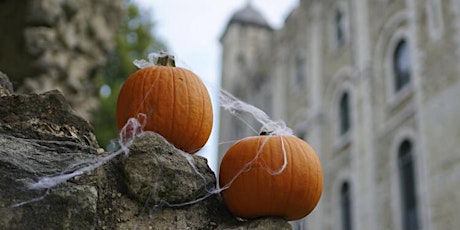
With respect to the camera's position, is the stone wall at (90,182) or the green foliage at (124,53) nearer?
the stone wall at (90,182)

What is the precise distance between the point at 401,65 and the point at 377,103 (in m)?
1.46

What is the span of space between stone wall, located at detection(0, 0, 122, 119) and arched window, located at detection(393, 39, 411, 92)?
29.5 ft

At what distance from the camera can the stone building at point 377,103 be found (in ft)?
52.5

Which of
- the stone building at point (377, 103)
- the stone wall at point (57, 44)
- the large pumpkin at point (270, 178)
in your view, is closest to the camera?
the large pumpkin at point (270, 178)

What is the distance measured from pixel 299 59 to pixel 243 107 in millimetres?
24807

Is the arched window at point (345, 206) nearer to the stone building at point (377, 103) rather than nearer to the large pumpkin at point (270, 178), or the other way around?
the stone building at point (377, 103)

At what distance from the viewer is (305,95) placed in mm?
26203

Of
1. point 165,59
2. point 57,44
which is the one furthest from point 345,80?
point 165,59

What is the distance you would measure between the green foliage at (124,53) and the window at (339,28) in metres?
6.09

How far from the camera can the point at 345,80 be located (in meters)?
22.8

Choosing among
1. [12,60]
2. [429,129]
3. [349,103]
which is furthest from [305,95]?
[12,60]

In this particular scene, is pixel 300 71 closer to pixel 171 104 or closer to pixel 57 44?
pixel 57 44

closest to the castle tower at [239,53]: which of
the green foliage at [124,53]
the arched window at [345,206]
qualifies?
the green foliage at [124,53]

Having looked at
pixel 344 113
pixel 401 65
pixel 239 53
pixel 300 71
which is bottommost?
pixel 344 113
